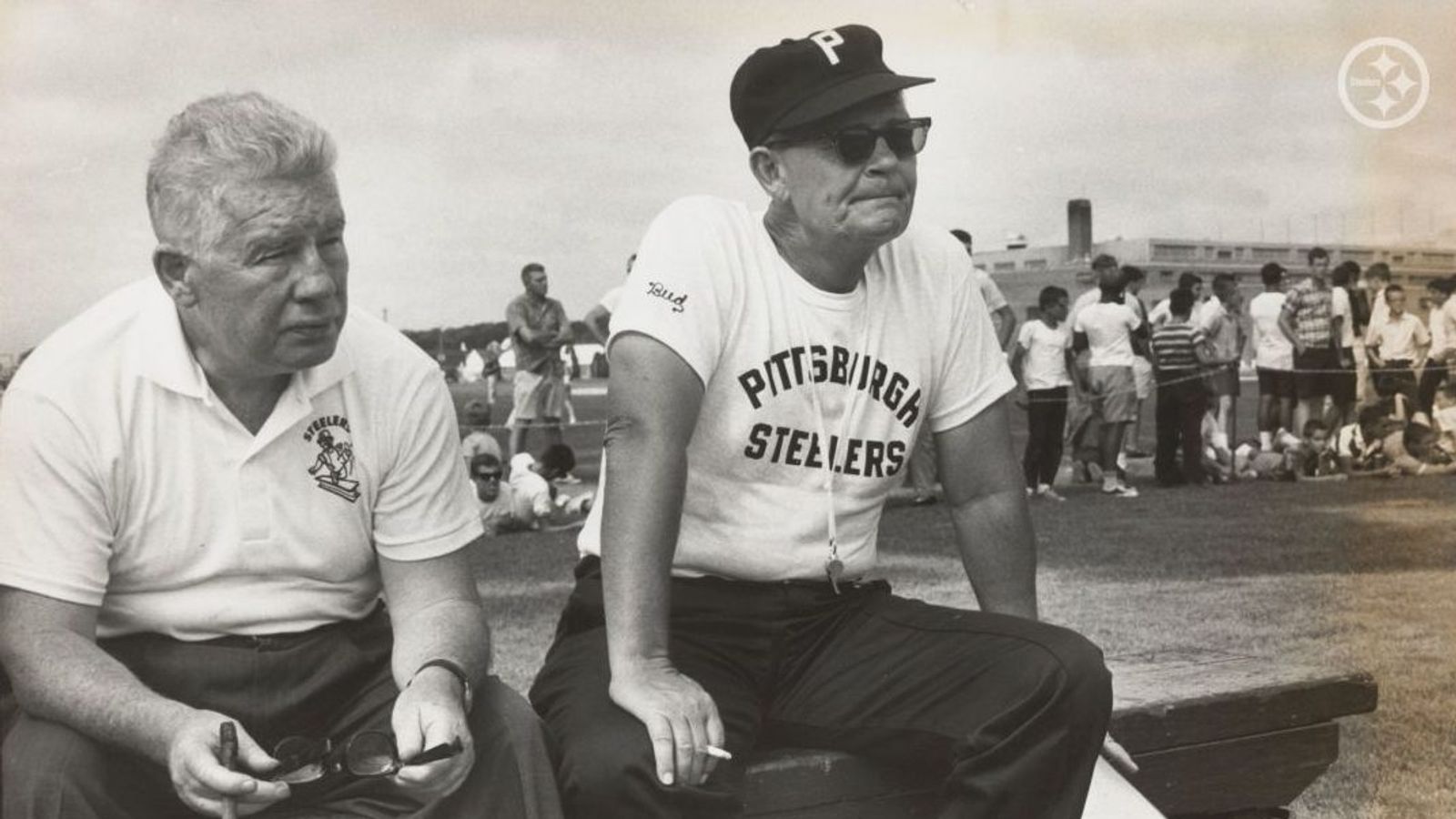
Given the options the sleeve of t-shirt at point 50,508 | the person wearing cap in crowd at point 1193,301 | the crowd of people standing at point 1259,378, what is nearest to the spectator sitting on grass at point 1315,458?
the crowd of people standing at point 1259,378

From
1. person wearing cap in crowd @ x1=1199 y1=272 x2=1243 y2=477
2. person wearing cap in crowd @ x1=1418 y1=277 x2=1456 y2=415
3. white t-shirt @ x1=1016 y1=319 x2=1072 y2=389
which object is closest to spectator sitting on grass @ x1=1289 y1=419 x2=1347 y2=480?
person wearing cap in crowd @ x1=1199 y1=272 x2=1243 y2=477

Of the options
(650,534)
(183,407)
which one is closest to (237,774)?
(183,407)

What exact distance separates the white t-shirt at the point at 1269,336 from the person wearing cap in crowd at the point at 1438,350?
41.1 inches

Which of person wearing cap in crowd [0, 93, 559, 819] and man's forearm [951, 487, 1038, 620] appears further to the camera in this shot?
man's forearm [951, 487, 1038, 620]

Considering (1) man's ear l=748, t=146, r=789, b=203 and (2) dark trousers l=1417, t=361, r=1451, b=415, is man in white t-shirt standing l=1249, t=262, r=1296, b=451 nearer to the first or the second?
(2) dark trousers l=1417, t=361, r=1451, b=415

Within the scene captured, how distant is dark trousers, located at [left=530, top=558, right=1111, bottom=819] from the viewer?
2.13 m

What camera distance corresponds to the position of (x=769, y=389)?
2469 mm

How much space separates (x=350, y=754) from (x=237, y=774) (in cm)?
16

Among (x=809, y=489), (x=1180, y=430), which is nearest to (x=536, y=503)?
(x=1180, y=430)

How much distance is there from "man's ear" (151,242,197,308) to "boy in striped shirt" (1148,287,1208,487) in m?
9.75

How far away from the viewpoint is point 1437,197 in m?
5.71

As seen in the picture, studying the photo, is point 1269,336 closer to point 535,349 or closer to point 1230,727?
point 535,349

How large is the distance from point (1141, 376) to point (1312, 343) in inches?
53.8

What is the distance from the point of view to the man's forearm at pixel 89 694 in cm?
189
